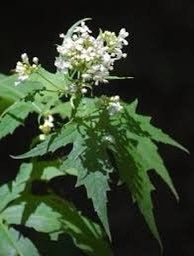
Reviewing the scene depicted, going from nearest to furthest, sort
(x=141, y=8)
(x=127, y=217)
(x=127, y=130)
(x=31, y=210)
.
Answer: (x=127, y=130) < (x=31, y=210) < (x=127, y=217) < (x=141, y=8)

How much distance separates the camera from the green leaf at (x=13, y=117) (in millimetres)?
1570

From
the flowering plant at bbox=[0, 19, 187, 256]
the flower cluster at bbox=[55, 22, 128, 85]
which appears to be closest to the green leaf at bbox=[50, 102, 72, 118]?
the flowering plant at bbox=[0, 19, 187, 256]

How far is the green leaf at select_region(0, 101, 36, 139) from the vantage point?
1.57 m

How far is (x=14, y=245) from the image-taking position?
5.42 ft

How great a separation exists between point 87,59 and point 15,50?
2.08 m

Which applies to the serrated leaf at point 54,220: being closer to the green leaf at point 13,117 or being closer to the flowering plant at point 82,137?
the flowering plant at point 82,137

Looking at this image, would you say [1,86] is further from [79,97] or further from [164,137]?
[164,137]

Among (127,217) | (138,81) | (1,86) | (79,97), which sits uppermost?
(1,86)

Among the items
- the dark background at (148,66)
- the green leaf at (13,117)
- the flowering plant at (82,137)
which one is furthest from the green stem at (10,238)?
the dark background at (148,66)

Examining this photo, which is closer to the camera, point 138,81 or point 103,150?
point 103,150

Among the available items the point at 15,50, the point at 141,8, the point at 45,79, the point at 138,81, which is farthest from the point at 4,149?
the point at 45,79

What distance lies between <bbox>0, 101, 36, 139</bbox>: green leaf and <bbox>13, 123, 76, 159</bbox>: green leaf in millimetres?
124

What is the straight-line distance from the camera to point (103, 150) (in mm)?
1454

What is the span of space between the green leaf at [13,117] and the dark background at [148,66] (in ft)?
5.09
